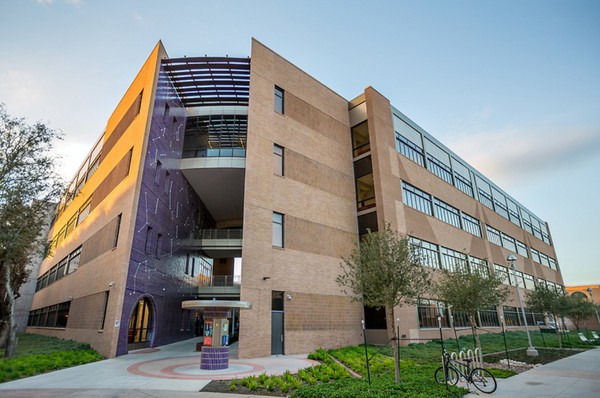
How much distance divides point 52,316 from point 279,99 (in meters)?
33.5

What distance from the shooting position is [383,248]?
12156 mm

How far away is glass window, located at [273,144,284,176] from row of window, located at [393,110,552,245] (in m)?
12.1

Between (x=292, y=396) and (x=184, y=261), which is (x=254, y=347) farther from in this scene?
(x=184, y=261)

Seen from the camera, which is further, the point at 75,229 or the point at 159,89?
the point at 75,229

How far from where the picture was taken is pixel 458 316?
30797 millimetres

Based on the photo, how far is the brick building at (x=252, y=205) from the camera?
68.2ft

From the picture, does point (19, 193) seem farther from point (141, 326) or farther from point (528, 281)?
point (528, 281)

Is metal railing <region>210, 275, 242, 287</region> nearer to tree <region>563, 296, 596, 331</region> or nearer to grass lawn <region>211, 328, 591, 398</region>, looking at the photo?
grass lawn <region>211, 328, 591, 398</region>

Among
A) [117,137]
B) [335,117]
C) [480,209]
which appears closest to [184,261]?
[117,137]

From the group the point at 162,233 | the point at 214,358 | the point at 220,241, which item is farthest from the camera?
the point at 220,241

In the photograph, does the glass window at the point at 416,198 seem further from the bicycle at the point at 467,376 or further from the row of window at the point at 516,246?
the bicycle at the point at 467,376

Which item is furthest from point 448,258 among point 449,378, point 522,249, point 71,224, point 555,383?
point 71,224

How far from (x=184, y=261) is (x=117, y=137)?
1239 cm

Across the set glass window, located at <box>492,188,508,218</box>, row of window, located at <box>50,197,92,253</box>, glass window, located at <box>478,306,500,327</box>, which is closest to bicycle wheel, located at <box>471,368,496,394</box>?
glass window, located at <box>478,306,500,327</box>
